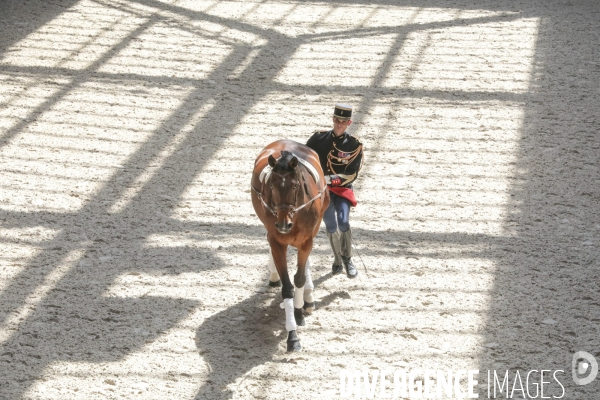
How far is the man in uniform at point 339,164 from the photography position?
6.79 meters

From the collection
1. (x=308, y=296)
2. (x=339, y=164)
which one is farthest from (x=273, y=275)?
(x=339, y=164)

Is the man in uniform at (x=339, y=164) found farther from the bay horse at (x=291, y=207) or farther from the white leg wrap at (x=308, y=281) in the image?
the white leg wrap at (x=308, y=281)

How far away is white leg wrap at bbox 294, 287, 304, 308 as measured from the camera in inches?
257

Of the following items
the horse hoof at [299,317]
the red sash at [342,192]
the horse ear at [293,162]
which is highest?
the horse ear at [293,162]

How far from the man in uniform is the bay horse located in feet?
0.66

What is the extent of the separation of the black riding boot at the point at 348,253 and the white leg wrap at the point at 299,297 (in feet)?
2.52

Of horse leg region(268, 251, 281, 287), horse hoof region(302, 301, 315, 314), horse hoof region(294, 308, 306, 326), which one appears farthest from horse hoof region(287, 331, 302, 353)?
horse leg region(268, 251, 281, 287)

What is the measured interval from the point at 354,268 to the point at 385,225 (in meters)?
0.97

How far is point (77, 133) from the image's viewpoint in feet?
32.6

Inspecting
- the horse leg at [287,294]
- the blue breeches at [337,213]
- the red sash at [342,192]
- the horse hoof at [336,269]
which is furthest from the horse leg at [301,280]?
the horse hoof at [336,269]

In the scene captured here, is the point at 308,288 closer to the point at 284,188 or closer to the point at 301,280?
the point at 301,280

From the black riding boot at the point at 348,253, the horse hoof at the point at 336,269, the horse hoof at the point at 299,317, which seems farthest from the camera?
the horse hoof at the point at 336,269

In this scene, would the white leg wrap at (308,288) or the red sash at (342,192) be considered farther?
the red sash at (342,192)

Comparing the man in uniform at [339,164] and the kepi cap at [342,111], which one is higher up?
the kepi cap at [342,111]
